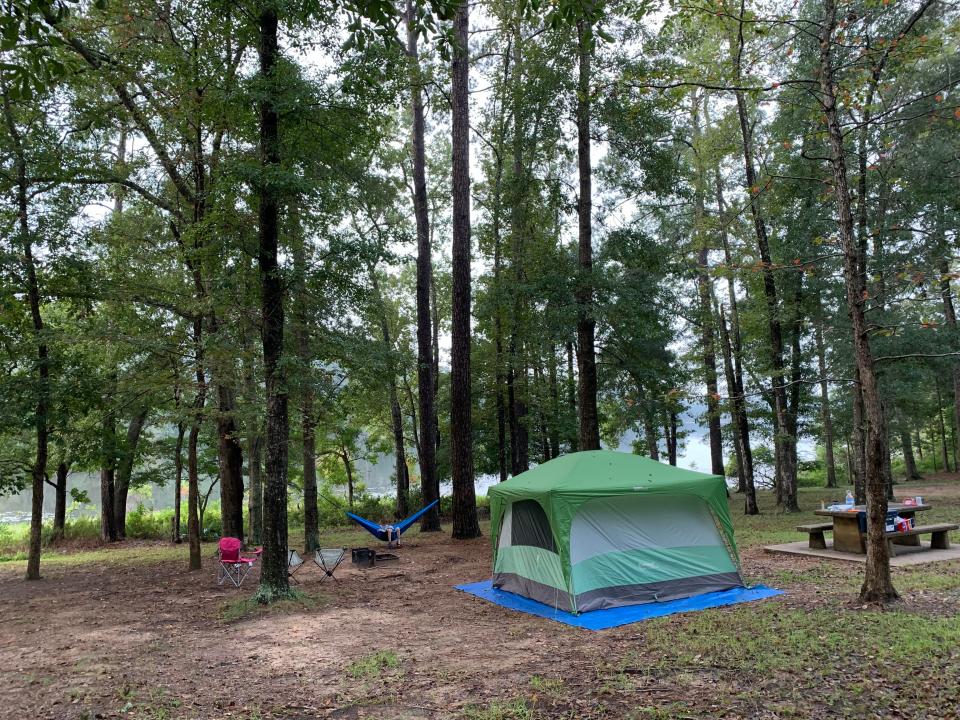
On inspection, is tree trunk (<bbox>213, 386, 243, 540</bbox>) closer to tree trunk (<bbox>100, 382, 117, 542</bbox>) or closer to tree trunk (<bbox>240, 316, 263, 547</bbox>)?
tree trunk (<bbox>240, 316, 263, 547</bbox>)

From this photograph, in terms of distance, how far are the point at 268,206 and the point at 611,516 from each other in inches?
195

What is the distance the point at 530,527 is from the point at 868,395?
3.47 meters

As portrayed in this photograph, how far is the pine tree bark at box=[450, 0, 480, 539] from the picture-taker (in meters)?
11.1

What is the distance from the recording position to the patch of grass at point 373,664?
4.41 m

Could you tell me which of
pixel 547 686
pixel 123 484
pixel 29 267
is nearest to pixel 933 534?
pixel 547 686

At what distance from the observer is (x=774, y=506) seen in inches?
613

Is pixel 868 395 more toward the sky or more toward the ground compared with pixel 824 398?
more toward the ground

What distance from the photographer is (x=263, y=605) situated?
6605 mm

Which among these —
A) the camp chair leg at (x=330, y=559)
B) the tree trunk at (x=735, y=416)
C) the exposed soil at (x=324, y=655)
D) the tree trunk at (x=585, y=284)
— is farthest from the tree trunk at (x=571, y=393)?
the camp chair leg at (x=330, y=559)

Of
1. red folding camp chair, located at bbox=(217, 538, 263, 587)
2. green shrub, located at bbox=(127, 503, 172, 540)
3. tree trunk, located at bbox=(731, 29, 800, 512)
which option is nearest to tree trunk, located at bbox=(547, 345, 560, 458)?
tree trunk, located at bbox=(731, 29, 800, 512)

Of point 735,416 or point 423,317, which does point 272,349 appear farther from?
point 735,416

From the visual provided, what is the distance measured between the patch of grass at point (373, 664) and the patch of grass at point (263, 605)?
1.98 m

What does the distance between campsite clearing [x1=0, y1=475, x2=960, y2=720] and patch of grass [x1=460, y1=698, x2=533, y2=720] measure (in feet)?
0.05

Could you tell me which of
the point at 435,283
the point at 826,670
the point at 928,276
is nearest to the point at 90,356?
the point at 826,670
